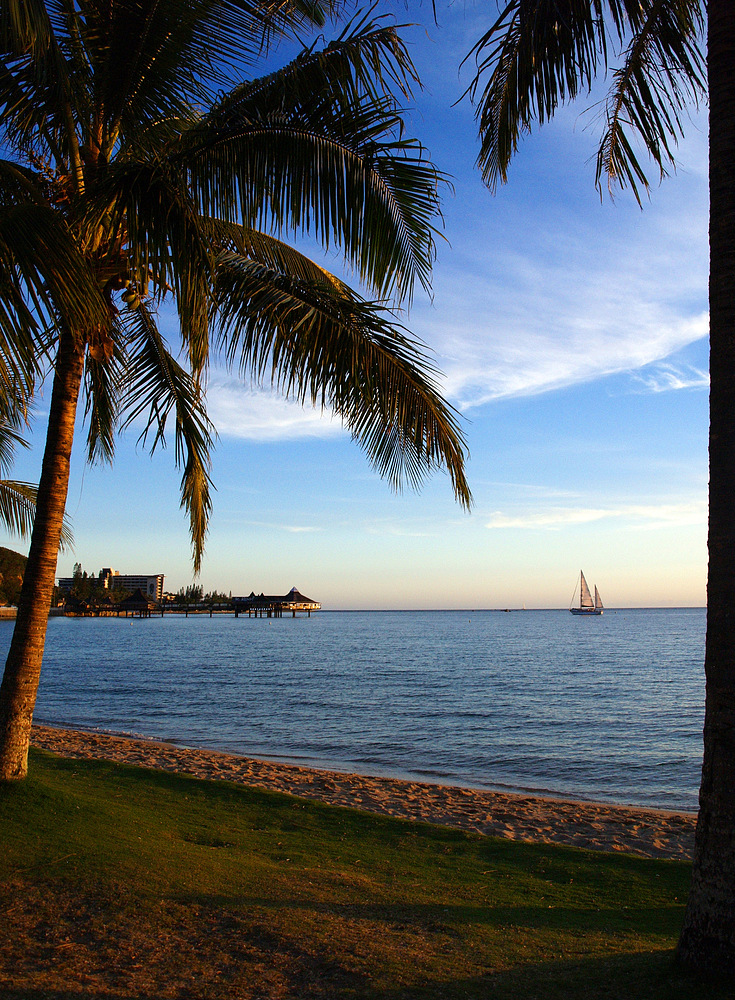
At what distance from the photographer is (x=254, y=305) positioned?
19.6ft

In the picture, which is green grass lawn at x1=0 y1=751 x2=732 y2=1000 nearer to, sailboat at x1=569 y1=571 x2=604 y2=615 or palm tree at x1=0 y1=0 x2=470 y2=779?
palm tree at x1=0 y1=0 x2=470 y2=779

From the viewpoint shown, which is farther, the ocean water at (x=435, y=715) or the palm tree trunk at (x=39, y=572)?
the ocean water at (x=435, y=715)

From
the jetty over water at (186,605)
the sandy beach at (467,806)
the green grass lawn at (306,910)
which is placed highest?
the green grass lawn at (306,910)

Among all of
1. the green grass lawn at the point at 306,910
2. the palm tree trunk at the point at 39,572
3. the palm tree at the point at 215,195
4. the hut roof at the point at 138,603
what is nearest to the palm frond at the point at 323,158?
the palm tree at the point at 215,195

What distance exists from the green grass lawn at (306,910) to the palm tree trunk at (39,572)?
560 millimetres

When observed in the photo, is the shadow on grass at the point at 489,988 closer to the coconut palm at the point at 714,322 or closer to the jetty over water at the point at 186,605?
the coconut palm at the point at 714,322

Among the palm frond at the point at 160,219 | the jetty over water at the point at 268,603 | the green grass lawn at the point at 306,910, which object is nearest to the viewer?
the green grass lawn at the point at 306,910

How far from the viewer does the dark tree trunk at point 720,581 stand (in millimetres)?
3465

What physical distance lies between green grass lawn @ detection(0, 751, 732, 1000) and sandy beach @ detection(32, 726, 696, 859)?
97.5 inches

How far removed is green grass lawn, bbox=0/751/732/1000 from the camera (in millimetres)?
3625

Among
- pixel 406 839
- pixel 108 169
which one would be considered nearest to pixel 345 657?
pixel 406 839

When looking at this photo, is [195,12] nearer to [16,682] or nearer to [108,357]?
[108,357]

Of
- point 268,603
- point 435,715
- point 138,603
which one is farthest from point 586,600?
point 435,715

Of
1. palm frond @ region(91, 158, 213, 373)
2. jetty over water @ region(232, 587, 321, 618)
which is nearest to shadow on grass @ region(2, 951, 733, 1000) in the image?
palm frond @ region(91, 158, 213, 373)
